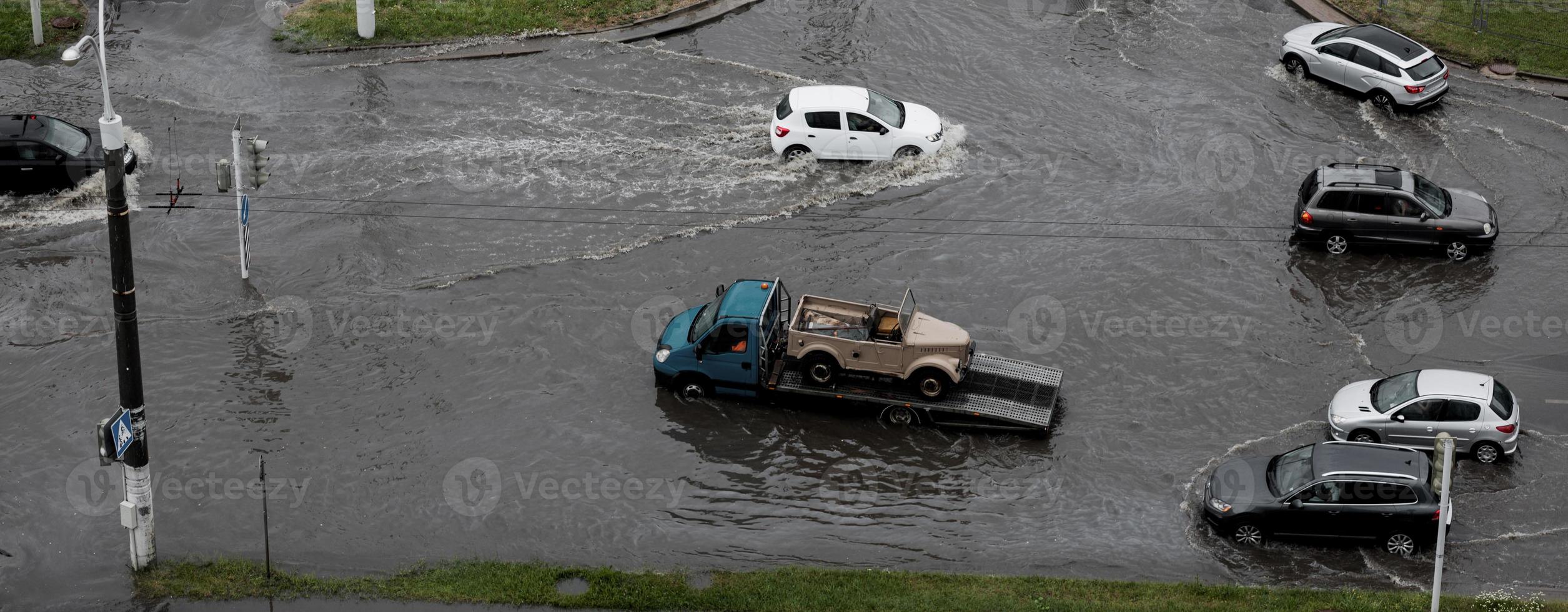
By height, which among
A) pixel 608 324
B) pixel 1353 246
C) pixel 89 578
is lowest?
pixel 89 578

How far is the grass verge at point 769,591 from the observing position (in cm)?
1820

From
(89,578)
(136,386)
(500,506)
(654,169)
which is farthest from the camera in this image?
(654,169)

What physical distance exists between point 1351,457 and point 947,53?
18.8 metres

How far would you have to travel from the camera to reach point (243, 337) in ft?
81.3

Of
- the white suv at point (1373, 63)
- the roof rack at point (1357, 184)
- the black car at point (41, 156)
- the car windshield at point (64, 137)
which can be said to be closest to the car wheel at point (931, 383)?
the roof rack at point (1357, 184)

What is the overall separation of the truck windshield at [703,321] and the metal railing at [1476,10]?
2348 cm

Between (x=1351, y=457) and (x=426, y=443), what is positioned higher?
(x=1351, y=457)

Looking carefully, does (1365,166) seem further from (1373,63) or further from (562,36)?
(562,36)

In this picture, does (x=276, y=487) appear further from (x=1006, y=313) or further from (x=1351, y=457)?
(x=1351, y=457)

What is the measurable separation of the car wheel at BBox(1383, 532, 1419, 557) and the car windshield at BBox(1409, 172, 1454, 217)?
32.2 ft

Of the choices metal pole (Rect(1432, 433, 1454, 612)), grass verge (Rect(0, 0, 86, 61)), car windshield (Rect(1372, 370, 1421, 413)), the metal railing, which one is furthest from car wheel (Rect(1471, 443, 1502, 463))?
grass verge (Rect(0, 0, 86, 61))

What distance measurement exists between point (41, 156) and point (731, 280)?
15.2 metres

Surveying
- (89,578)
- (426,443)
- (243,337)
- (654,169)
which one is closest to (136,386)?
(89,578)

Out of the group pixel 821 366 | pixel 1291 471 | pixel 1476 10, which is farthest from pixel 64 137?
pixel 1476 10
